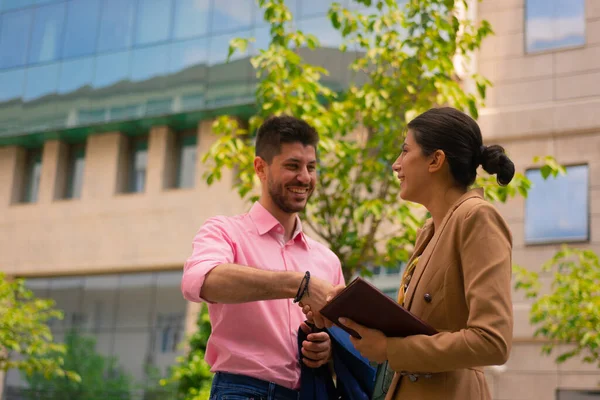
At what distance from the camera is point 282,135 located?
4133 mm

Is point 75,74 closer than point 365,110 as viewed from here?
No

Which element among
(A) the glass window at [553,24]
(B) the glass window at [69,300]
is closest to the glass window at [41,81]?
(B) the glass window at [69,300]

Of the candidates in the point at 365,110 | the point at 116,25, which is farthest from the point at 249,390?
the point at 116,25

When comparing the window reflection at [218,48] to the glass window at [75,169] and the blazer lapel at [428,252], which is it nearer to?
the glass window at [75,169]

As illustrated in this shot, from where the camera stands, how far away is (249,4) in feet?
64.0

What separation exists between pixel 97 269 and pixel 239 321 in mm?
17954

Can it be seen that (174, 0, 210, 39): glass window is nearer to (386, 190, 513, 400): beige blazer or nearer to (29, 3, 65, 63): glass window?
(29, 3, 65, 63): glass window

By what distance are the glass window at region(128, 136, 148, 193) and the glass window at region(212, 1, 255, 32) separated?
3.48m

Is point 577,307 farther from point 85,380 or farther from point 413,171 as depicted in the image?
point 85,380

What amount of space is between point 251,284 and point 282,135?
971mm

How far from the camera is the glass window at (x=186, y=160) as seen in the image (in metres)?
20.5

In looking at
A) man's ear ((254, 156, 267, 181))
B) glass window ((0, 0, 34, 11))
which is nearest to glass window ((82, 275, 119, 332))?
glass window ((0, 0, 34, 11))

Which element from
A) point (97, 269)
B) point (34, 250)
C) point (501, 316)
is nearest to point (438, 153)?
point (501, 316)

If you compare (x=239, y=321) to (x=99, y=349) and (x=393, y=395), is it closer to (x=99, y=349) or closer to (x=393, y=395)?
(x=393, y=395)
